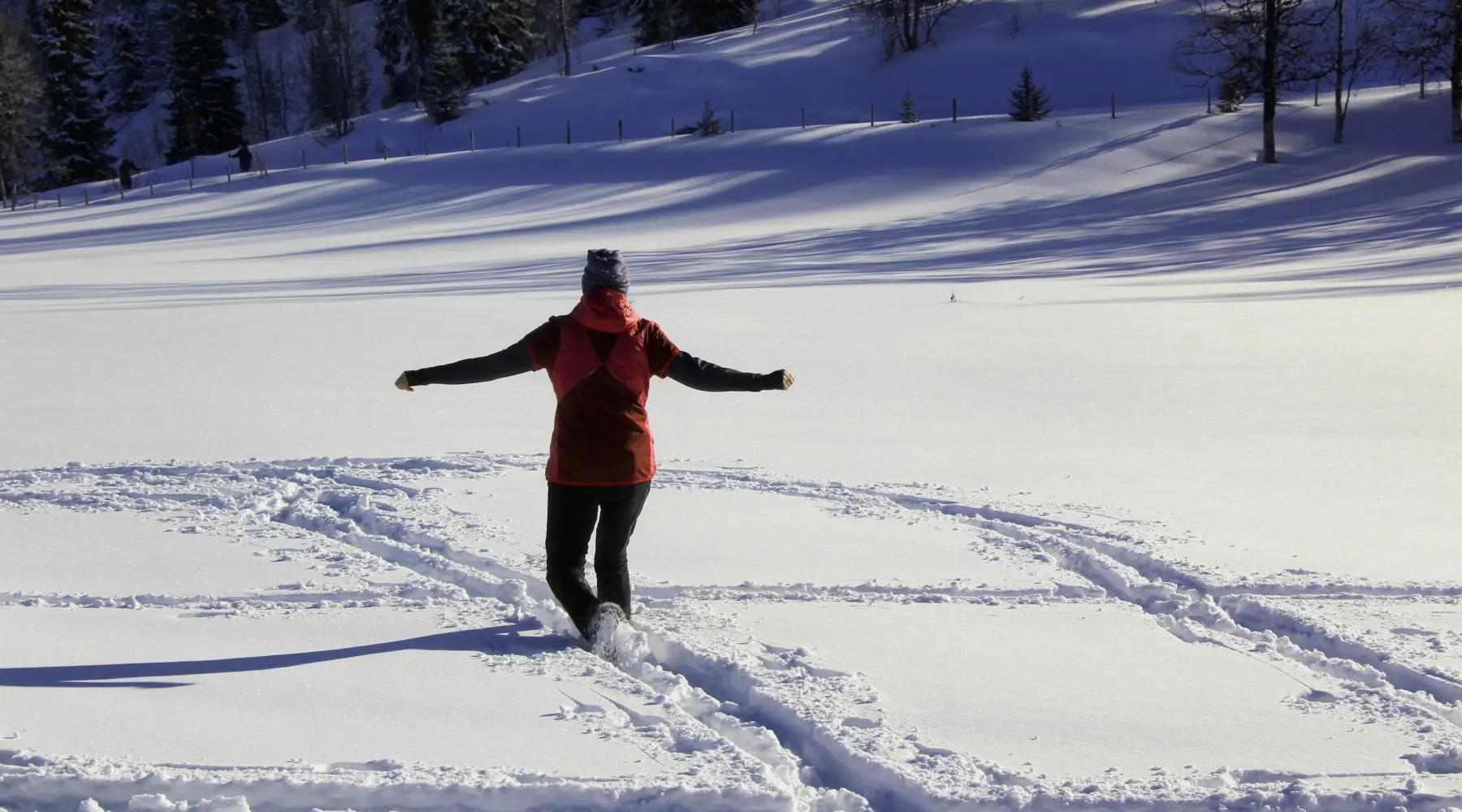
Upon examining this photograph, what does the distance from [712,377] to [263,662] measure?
185cm

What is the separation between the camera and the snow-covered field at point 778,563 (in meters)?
3.54

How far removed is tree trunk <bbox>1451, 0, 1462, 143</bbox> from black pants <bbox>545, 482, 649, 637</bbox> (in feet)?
104

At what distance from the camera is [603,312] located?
169 inches

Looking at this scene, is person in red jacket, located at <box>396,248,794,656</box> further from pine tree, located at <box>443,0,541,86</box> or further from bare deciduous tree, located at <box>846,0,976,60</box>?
pine tree, located at <box>443,0,541,86</box>

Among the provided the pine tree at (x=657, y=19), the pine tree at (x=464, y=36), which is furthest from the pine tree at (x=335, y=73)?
the pine tree at (x=657, y=19)

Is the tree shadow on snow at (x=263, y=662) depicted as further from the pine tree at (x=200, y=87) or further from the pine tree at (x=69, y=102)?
the pine tree at (x=200, y=87)

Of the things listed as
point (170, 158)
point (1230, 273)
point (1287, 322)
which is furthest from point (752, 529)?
point (170, 158)

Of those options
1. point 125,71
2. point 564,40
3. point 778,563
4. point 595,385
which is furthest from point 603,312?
point 125,71

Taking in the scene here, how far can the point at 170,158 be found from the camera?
2308 inches

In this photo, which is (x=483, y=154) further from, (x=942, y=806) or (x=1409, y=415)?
(x=942, y=806)

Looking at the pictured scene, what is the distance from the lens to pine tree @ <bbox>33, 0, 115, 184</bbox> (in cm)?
5622

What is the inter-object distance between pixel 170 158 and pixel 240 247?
35800mm

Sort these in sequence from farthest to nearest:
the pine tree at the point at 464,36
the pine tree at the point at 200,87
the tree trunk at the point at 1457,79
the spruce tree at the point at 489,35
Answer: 1. the pine tree at the point at 200,87
2. the spruce tree at the point at 489,35
3. the pine tree at the point at 464,36
4. the tree trunk at the point at 1457,79

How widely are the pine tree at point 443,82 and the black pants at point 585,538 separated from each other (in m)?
45.7
